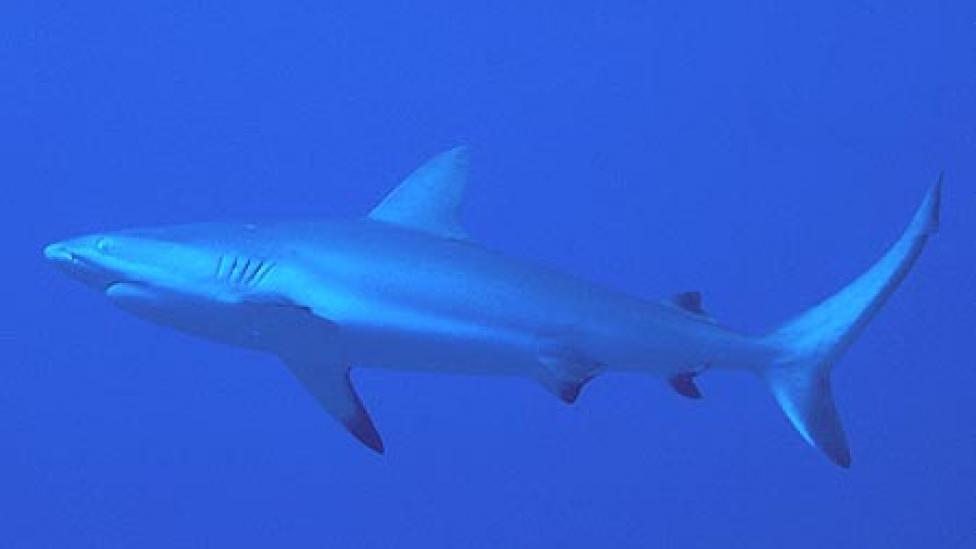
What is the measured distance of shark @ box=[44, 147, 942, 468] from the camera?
4.07m

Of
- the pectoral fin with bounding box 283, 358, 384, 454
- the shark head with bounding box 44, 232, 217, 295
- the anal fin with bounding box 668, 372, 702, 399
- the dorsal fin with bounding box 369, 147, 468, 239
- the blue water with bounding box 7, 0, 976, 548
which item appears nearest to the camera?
the shark head with bounding box 44, 232, 217, 295

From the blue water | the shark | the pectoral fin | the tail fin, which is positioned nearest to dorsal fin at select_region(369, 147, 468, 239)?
the shark

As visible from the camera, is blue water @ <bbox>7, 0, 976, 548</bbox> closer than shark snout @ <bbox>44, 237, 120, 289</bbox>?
→ No

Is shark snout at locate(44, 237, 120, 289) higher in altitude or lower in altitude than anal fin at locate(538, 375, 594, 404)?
higher

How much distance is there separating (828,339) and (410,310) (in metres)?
1.49

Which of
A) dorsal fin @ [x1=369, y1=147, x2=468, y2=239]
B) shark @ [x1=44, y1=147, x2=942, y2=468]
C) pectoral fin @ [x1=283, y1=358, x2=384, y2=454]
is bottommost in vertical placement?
pectoral fin @ [x1=283, y1=358, x2=384, y2=454]

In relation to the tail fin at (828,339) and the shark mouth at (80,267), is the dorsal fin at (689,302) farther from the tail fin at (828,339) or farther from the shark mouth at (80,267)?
the shark mouth at (80,267)

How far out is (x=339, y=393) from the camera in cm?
444

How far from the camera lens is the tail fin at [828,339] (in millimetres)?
4352

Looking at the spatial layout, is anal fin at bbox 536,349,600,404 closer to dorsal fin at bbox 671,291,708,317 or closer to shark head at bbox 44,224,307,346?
dorsal fin at bbox 671,291,708,317

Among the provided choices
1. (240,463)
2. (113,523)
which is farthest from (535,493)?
(113,523)

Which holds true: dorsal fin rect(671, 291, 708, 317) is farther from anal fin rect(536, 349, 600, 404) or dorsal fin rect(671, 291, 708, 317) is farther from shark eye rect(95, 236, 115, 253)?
shark eye rect(95, 236, 115, 253)

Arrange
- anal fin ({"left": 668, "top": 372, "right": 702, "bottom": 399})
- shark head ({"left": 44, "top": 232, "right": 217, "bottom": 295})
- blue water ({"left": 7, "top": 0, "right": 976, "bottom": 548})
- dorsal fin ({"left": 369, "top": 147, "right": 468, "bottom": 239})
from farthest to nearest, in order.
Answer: blue water ({"left": 7, "top": 0, "right": 976, "bottom": 548}), dorsal fin ({"left": 369, "top": 147, "right": 468, "bottom": 239}), anal fin ({"left": 668, "top": 372, "right": 702, "bottom": 399}), shark head ({"left": 44, "top": 232, "right": 217, "bottom": 295})

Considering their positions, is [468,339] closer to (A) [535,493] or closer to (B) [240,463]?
(A) [535,493]
